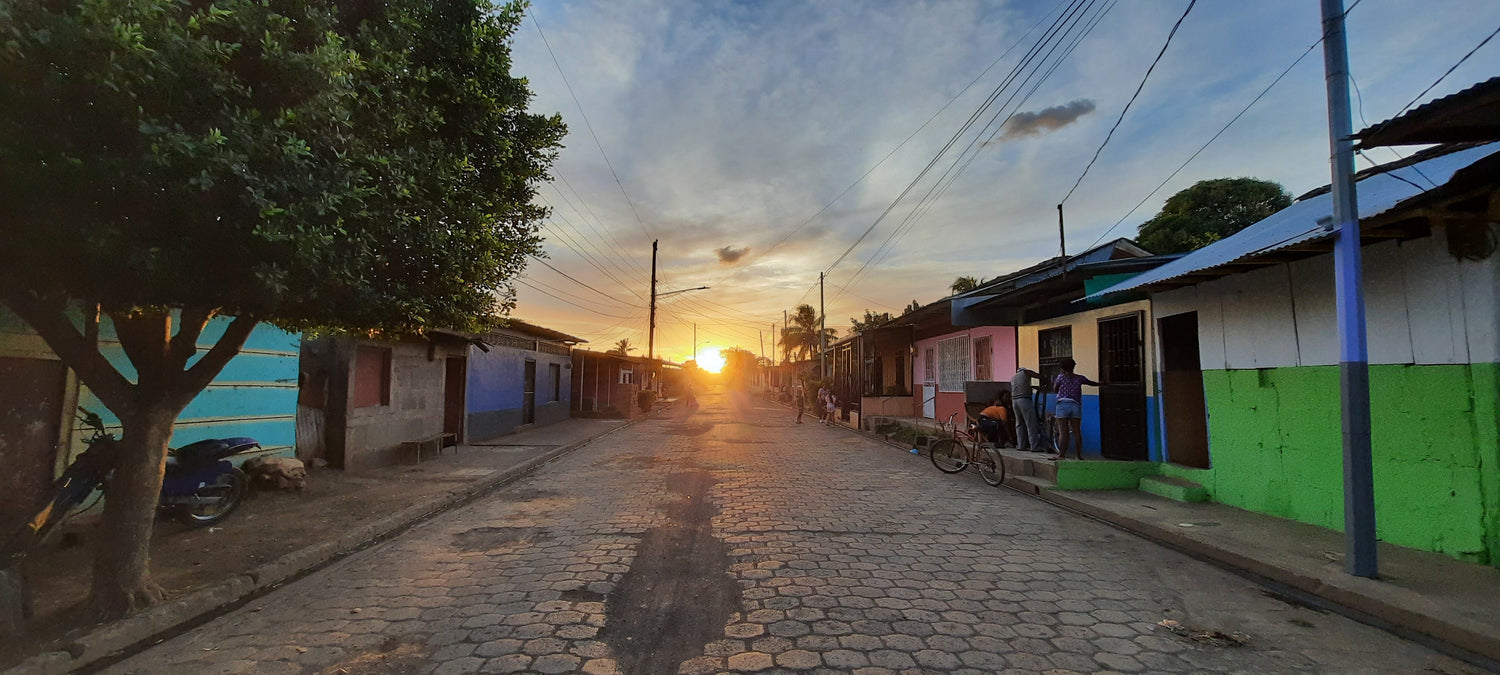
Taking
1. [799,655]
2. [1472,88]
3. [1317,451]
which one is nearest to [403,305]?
[799,655]

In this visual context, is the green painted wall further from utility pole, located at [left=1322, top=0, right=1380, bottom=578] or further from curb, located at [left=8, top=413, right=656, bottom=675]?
curb, located at [left=8, top=413, right=656, bottom=675]

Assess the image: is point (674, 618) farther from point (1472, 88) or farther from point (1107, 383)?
point (1107, 383)

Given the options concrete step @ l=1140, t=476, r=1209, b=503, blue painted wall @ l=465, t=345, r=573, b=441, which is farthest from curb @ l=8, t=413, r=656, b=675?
concrete step @ l=1140, t=476, r=1209, b=503

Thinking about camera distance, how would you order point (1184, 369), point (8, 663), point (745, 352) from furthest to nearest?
point (745, 352) → point (1184, 369) → point (8, 663)

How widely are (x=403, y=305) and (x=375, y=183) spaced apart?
101 cm

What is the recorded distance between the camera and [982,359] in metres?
15.3

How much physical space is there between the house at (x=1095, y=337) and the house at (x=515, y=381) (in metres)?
11.2

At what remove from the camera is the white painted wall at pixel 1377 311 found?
17.0 feet

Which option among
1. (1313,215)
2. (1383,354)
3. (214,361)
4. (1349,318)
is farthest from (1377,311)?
(214,361)

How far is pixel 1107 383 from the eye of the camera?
33.1 feet

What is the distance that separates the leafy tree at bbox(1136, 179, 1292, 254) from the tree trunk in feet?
89.6

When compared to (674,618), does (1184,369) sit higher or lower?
higher

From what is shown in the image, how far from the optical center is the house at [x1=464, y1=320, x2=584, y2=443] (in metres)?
15.7

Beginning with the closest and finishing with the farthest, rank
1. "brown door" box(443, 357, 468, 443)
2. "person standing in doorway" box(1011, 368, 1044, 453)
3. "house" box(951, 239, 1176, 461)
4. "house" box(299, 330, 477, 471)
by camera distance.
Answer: "house" box(951, 239, 1176, 461)
"house" box(299, 330, 477, 471)
"person standing in doorway" box(1011, 368, 1044, 453)
"brown door" box(443, 357, 468, 443)
